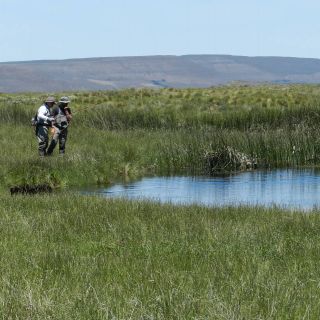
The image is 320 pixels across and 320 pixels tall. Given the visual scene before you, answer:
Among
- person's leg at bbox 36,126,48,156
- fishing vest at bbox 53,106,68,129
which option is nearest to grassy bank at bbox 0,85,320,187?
person's leg at bbox 36,126,48,156

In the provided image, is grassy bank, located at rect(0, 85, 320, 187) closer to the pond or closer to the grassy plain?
the grassy plain

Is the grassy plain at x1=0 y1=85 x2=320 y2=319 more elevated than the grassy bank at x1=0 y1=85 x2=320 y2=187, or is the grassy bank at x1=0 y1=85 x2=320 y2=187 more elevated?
the grassy plain at x1=0 y1=85 x2=320 y2=319

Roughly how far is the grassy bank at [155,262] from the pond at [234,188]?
7264 millimetres

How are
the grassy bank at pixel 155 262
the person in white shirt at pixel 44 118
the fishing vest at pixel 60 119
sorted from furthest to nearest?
1. the fishing vest at pixel 60 119
2. the person in white shirt at pixel 44 118
3. the grassy bank at pixel 155 262

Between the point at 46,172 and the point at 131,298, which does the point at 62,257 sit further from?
the point at 46,172

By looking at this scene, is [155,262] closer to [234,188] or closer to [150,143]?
[234,188]

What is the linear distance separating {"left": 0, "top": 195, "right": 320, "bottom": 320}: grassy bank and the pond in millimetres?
7264

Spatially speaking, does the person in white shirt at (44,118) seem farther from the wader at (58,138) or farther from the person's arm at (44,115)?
the wader at (58,138)

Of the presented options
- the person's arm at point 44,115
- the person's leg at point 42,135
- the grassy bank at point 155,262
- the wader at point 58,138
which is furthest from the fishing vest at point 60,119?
the grassy bank at point 155,262

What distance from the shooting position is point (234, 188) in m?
23.7

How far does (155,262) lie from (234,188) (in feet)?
49.9

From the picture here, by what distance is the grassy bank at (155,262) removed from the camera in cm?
623

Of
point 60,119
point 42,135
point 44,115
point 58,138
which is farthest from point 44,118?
point 58,138

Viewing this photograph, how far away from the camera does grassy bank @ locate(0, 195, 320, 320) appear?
6227 mm
